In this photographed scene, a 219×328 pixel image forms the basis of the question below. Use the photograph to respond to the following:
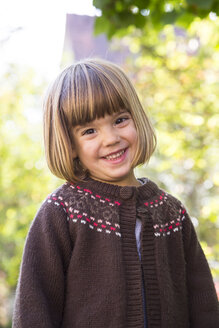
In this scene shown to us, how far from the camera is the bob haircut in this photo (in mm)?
1898

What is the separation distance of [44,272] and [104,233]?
0.30 m

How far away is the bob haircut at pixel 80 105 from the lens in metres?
1.90

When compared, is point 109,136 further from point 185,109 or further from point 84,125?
point 185,109

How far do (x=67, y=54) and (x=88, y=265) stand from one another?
546 centimetres

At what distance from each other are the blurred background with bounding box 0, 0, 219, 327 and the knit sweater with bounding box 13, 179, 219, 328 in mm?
1358

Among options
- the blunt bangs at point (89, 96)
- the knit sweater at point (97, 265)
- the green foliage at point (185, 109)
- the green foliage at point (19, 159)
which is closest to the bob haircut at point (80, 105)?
the blunt bangs at point (89, 96)

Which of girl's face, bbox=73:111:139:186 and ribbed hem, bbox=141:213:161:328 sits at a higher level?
girl's face, bbox=73:111:139:186

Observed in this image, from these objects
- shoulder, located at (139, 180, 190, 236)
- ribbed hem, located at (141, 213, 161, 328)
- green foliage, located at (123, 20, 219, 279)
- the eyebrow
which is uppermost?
green foliage, located at (123, 20, 219, 279)

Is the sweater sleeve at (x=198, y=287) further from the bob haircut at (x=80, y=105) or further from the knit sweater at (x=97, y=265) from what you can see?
the bob haircut at (x=80, y=105)

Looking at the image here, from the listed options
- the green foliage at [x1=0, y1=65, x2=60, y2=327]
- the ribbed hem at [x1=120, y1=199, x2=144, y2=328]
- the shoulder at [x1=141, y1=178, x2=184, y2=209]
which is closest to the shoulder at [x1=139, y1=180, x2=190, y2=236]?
the shoulder at [x1=141, y1=178, x2=184, y2=209]

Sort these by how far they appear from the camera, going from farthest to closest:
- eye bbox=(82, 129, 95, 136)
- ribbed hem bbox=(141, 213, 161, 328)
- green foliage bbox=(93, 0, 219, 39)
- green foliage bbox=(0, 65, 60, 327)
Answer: green foliage bbox=(0, 65, 60, 327) → eye bbox=(82, 129, 95, 136) → ribbed hem bbox=(141, 213, 161, 328) → green foliage bbox=(93, 0, 219, 39)

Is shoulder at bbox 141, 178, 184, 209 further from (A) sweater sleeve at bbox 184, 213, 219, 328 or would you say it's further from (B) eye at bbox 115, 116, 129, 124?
(B) eye at bbox 115, 116, 129, 124

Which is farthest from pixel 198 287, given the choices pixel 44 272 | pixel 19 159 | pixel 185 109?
pixel 19 159

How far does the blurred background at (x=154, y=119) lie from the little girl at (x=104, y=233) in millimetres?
1169
